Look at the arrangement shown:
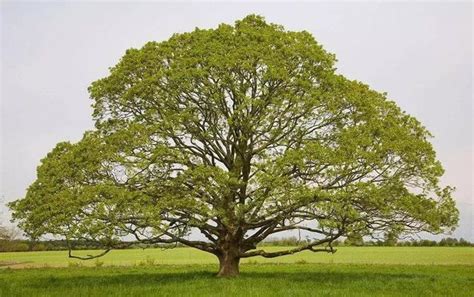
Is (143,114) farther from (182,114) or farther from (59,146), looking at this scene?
(59,146)

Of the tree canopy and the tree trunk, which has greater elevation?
the tree canopy

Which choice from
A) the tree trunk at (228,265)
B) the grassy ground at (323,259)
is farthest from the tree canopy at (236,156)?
the grassy ground at (323,259)

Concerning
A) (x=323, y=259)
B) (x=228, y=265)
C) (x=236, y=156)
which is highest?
(x=236, y=156)

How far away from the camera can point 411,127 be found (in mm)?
27375

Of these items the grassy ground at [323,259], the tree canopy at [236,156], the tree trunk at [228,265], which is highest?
the tree canopy at [236,156]

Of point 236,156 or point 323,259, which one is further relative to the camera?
point 323,259

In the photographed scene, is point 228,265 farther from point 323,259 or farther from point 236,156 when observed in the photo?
point 323,259

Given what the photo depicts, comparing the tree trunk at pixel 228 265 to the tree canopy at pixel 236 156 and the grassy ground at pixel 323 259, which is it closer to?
the tree canopy at pixel 236 156

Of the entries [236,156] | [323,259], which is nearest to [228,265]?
[236,156]

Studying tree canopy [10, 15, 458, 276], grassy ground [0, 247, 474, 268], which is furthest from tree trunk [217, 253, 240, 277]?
grassy ground [0, 247, 474, 268]

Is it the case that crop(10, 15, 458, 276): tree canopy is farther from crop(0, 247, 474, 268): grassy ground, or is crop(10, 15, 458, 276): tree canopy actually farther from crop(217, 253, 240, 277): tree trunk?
crop(0, 247, 474, 268): grassy ground

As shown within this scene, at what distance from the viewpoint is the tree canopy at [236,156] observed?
2366cm

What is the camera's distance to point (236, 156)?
27.6 m

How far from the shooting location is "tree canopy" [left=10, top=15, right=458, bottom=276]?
23656mm
